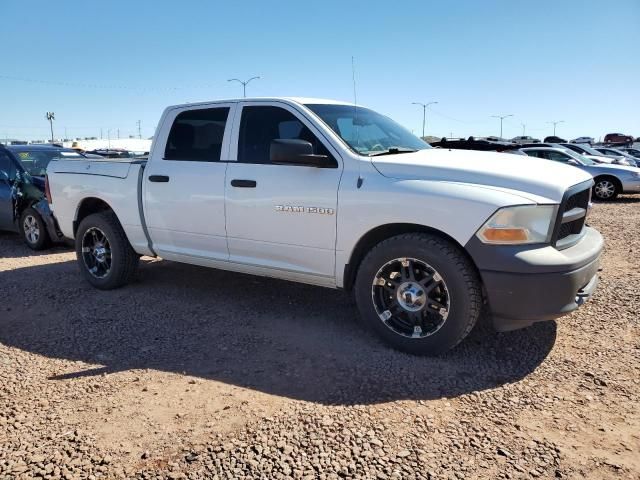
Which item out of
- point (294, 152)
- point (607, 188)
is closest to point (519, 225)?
point (294, 152)

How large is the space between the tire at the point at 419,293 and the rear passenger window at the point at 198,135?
1.89 metres

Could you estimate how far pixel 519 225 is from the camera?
3279 mm

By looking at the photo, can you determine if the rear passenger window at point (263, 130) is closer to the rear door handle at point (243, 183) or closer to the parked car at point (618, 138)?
the rear door handle at point (243, 183)

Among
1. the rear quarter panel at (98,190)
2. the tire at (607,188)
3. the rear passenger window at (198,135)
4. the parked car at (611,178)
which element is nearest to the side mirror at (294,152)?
the rear passenger window at (198,135)

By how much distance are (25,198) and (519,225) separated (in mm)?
7629

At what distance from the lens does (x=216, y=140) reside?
469 centimetres

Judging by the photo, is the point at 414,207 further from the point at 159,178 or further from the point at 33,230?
the point at 33,230

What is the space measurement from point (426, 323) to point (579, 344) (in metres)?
1.24

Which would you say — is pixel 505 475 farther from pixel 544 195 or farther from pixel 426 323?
pixel 544 195

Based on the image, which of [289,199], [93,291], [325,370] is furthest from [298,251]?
[93,291]

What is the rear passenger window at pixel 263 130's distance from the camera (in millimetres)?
4301

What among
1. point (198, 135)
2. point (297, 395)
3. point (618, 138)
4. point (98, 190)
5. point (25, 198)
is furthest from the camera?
point (618, 138)

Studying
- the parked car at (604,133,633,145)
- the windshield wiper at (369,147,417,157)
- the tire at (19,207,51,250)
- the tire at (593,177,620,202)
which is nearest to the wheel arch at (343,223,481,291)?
the windshield wiper at (369,147,417,157)

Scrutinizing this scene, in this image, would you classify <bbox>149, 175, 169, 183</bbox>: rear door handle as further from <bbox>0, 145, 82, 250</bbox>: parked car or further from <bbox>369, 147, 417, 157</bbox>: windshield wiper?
<bbox>0, 145, 82, 250</bbox>: parked car
